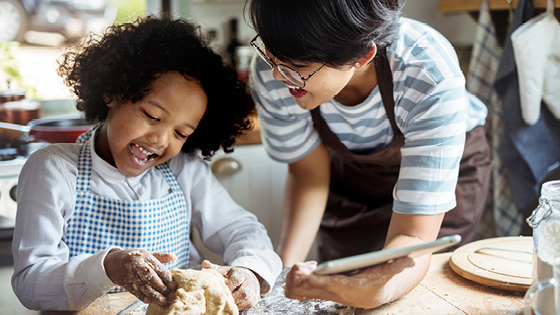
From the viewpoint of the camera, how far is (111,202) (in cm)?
91

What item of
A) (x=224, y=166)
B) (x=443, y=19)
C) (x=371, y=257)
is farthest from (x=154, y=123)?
(x=443, y=19)

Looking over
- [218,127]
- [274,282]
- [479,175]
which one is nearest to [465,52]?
[479,175]

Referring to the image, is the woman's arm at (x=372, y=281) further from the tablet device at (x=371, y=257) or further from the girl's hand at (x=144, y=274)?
the girl's hand at (x=144, y=274)

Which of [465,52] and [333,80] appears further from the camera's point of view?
[465,52]

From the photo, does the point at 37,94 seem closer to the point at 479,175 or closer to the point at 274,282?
the point at 274,282

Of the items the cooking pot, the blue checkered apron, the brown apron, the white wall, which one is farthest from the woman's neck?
A: the white wall

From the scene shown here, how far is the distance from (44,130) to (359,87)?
82cm

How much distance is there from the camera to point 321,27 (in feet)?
2.43

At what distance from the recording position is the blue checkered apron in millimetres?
885

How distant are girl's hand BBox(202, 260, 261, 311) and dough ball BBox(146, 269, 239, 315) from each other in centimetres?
5

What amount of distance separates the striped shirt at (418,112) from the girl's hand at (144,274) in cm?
37

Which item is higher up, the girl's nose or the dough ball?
the girl's nose

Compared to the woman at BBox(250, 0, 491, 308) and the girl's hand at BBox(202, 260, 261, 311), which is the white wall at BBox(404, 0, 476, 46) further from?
the girl's hand at BBox(202, 260, 261, 311)

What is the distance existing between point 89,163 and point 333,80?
0.42 m
